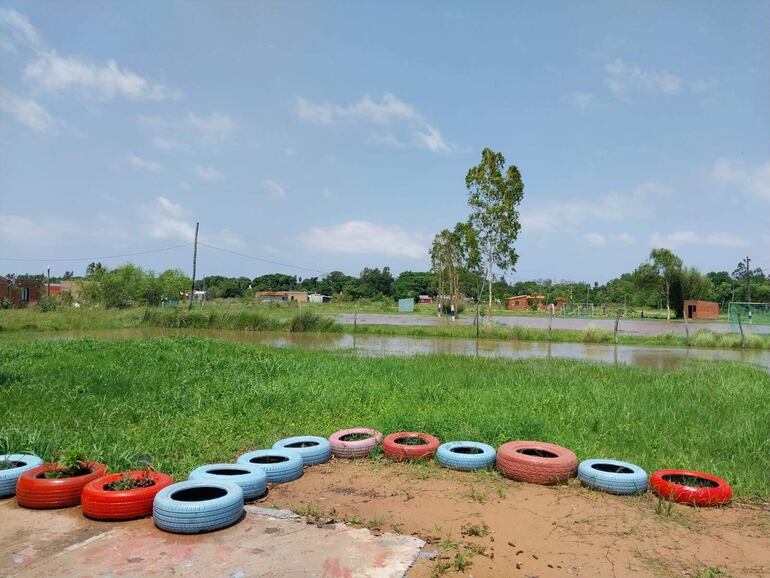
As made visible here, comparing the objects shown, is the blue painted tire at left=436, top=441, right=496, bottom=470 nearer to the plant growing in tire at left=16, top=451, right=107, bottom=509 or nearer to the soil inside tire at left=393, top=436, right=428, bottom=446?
the soil inside tire at left=393, top=436, right=428, bottom=446

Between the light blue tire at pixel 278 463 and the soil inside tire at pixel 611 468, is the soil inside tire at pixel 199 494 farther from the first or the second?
the soil inside tire at pixel 611 468

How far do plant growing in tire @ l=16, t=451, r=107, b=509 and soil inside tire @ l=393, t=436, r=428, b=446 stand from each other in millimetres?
3311

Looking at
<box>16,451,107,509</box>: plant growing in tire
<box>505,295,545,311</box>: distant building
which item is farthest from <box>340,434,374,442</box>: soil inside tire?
<box>505,295,545,311</box>: distant building

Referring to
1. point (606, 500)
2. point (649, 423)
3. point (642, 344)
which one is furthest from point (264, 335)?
point (606, 500)

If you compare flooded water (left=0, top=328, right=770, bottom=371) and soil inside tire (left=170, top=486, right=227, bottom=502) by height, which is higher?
soil inside tire (left=170, top=486, right=227, bottom=502)

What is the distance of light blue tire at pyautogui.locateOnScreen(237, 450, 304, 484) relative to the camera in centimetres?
557

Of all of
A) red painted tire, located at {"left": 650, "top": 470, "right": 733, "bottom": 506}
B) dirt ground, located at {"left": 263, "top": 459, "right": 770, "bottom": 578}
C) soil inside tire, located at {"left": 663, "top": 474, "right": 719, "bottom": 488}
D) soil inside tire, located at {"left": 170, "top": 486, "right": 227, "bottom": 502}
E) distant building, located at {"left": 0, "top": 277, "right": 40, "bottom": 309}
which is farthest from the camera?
distant building, located at {"left": 0, "top": 277, "right": 40, "bottom": 309}

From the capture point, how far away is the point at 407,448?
6246 millimetres

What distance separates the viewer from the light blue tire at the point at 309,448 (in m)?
6.20

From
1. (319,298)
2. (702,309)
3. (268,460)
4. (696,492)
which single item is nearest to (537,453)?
(696,492)

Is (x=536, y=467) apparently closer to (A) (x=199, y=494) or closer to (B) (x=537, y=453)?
(B) (x=537, y=453)

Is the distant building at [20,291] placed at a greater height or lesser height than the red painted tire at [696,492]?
greater

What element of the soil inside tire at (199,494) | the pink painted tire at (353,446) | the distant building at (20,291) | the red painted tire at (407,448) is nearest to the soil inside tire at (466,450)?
the red painted tire at (407,448)

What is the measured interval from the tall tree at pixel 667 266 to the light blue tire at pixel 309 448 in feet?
209
